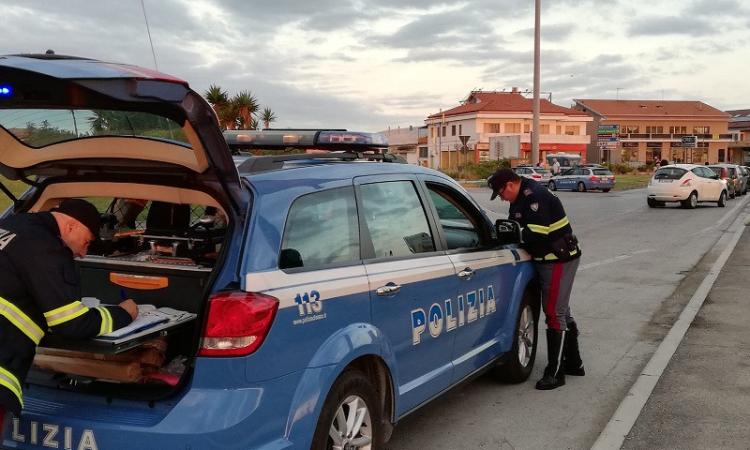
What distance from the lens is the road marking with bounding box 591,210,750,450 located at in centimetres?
468

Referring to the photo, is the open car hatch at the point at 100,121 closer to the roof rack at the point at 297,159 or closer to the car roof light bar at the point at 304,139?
the roof rack at the point at 297,159

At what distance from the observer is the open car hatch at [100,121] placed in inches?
104

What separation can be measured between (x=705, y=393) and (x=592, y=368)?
0.98 metres

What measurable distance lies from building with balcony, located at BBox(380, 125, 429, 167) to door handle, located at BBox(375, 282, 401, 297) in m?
93.9

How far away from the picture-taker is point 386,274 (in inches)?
151

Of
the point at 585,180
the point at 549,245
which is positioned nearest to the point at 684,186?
the point at 585,180

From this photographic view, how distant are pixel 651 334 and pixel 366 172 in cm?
469

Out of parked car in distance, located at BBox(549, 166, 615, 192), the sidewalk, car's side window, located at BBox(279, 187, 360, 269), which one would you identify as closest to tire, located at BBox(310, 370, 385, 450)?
car's side window, located at BBox(279, 187, 360, 269)

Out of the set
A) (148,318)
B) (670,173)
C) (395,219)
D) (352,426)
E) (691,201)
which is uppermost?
(395,219)

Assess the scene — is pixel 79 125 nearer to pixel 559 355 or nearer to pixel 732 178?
pixel 559 355

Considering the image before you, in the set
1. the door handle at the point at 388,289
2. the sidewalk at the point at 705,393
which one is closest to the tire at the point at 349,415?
the door handle at the point at 388,289

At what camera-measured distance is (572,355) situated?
6.04 m

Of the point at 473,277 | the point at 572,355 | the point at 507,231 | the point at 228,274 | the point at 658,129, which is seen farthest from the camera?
the point at 658,129

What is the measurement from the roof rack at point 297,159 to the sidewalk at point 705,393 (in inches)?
89.5
